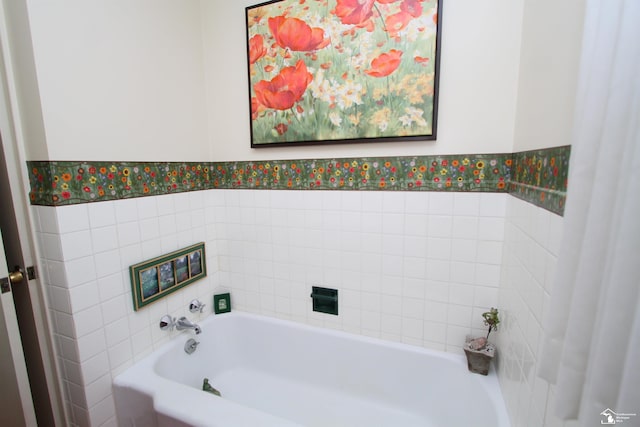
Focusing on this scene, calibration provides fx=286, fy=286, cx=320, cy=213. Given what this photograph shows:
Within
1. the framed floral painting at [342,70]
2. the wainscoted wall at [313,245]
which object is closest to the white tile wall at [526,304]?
the wainscoted wall at [313,245]

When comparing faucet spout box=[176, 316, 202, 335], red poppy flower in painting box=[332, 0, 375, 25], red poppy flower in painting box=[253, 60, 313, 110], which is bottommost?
faucet spout box=[176, 316, 202, 335]

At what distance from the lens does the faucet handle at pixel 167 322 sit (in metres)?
1.48

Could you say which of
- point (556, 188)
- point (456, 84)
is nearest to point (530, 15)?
point (456, 84)

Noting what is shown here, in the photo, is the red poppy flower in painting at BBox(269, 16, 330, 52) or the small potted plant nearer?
the small potted plant

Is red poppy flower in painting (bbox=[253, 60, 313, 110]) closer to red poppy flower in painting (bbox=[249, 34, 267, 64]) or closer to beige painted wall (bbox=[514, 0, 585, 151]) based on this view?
red poppy flower in painting (bbox=[249, 34, 267, 64])

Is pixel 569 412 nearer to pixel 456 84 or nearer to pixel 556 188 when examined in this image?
pixel 556 188

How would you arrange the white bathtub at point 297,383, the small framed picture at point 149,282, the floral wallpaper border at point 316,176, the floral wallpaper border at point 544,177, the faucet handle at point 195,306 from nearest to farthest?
the floral wallpaper border at point 544,177
the floral wallpaper border at point 316,176
the white bathtub at point 297,383
the small framed picture at point 149,282
the faucet handle at point 195,306

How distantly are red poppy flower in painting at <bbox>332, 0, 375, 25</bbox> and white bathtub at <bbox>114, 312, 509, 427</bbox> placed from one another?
5.35 ft

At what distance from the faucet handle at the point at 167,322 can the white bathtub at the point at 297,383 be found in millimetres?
97

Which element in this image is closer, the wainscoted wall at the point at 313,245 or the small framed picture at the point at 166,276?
the wainscoted wall at the point at 313,245

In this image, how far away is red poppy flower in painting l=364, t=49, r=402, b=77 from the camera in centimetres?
132

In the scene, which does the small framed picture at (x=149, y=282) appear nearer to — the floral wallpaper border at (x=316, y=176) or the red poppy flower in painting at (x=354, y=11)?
the floral wallpaper border at (x=316, y=176)

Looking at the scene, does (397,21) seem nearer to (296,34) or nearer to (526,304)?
(296,34)

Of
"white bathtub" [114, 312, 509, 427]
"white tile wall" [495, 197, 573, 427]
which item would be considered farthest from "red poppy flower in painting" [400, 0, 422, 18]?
"white bathtub" [114, 312, 509, 427]
